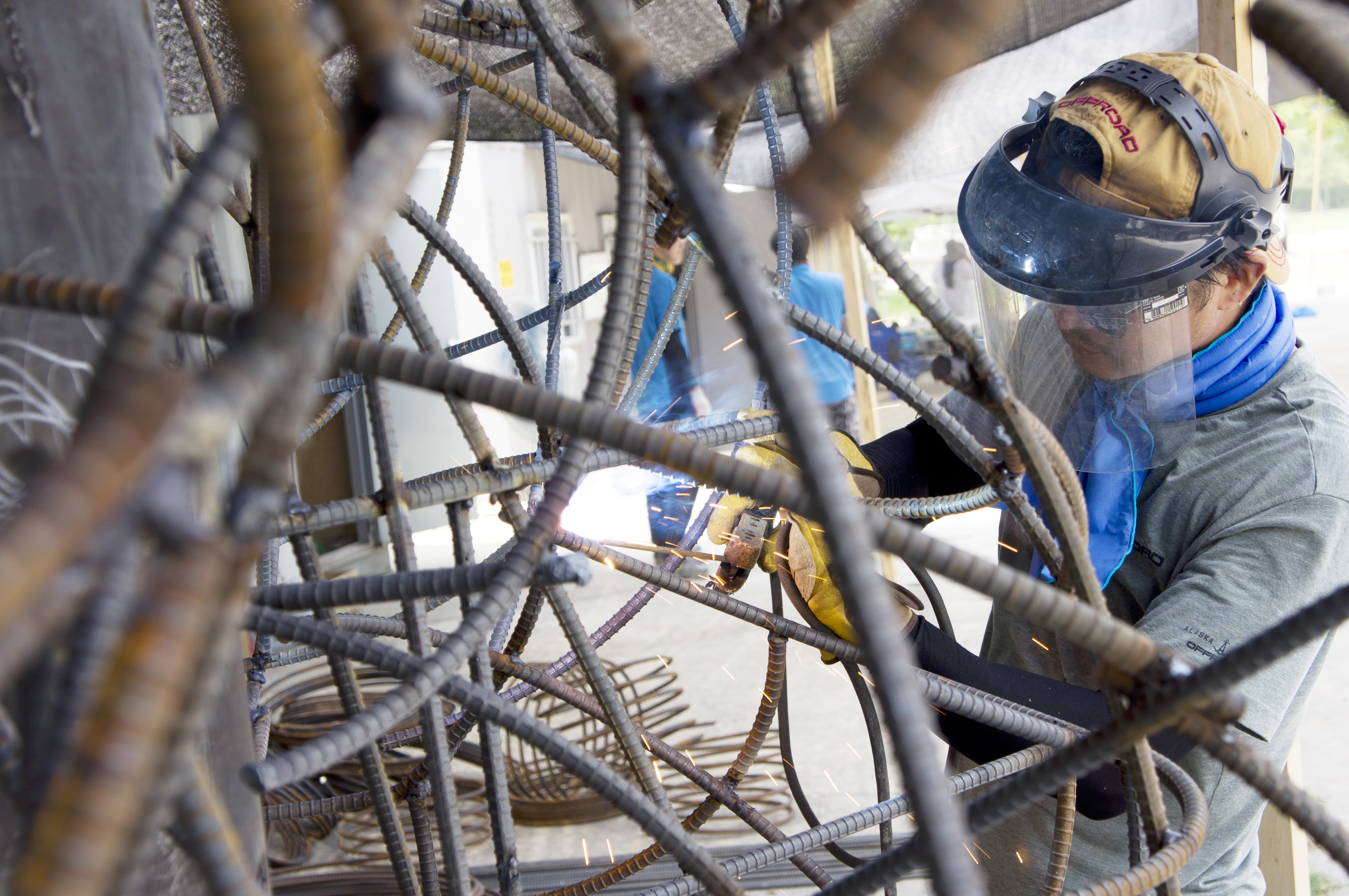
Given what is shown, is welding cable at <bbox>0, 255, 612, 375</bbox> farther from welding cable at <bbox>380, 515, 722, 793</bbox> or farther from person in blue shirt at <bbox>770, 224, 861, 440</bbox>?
person in blue shirt at <bbox>770, 224, 861, 440</bbox>

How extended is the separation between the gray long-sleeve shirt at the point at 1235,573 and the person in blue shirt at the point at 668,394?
238 cm

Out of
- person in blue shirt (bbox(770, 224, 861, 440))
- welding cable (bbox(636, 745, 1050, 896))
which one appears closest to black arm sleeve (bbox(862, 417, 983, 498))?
welding cable (bbox(636, 745, 1050, 896))

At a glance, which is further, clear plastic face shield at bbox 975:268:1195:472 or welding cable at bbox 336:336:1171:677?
clear plastic face shield at bbox 975:268:1195:472

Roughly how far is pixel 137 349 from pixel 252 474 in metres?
0.05

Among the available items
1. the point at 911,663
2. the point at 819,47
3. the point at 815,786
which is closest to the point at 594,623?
the point at 815,786

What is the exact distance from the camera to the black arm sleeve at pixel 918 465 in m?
1.65

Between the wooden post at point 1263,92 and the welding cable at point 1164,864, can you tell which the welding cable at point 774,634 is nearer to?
the welding cable at point 1164,864

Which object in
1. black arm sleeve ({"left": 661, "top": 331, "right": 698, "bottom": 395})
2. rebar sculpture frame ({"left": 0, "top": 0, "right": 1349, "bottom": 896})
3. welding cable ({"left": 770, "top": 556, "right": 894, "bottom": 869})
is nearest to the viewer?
rebar sculpture frame ({"left": 0, "top": 0, "right": 1349, "bottom": 896})

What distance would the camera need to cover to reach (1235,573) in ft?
3.46

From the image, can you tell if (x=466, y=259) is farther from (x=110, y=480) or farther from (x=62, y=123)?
(x=110, y=480)

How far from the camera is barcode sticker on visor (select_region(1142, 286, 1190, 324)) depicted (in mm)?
1193

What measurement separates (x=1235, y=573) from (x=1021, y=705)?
11.3 inches

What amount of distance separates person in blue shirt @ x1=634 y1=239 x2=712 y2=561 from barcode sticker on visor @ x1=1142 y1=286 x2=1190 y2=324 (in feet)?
8.06

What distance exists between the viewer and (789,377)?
319 millimetres
